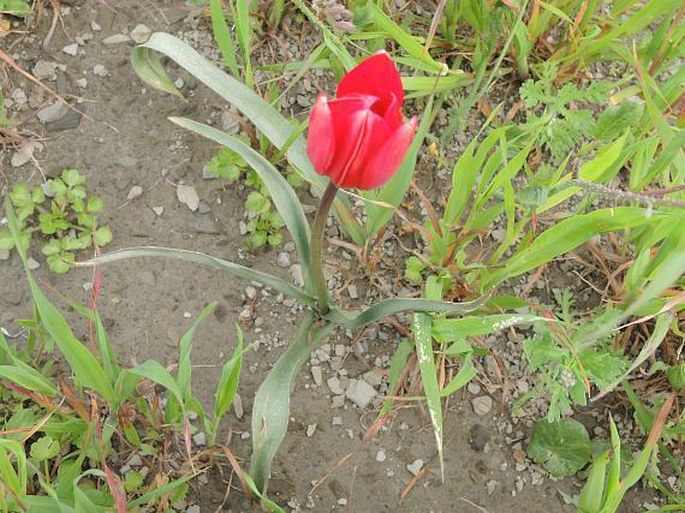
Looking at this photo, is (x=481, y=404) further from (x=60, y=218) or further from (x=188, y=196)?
(x=60, y=218)

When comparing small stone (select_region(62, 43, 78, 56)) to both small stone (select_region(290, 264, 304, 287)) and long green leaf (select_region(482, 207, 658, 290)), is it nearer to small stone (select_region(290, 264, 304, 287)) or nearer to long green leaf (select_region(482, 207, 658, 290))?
small stone (select_region(290, 264, 304, 287))

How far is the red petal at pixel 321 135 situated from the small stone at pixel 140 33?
1.02 meters

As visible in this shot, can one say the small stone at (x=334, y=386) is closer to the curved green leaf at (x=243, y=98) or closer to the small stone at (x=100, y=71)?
the curved green leaf at (x=243, y=98)

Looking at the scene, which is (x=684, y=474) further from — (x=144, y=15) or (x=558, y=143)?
(x=144, y=15)

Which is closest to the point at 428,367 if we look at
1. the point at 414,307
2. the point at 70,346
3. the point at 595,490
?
the point at 414,307

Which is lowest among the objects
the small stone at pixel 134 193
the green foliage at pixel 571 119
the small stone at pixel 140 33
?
the small stone at pixel 134 193

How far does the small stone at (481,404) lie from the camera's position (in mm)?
1598

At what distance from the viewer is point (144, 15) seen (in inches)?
70.1

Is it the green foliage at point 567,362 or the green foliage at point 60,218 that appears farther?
the green foliage at point 60,218

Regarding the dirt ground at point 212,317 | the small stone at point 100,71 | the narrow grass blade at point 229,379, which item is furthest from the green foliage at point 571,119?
the small stone at point 100,71

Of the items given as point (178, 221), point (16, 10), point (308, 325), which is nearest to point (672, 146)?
point (308, 325)

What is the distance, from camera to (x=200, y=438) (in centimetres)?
148

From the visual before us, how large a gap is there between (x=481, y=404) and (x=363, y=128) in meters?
0.91

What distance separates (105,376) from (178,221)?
468mm
